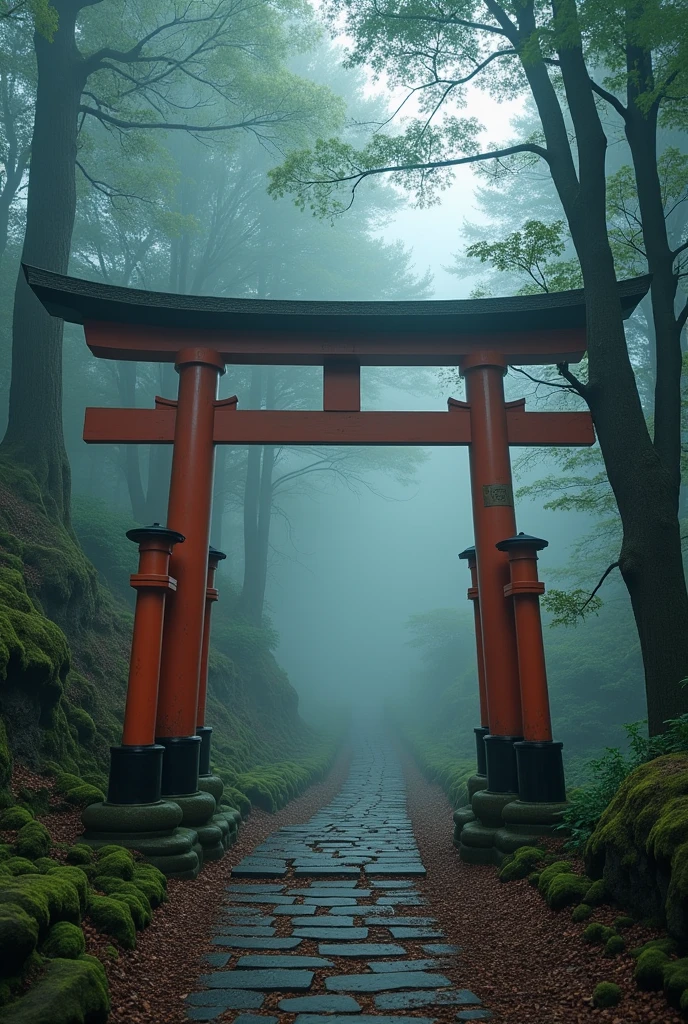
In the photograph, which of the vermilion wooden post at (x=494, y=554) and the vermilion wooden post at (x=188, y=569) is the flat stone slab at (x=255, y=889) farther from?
the vermilion wooden post at (x=494, y=554)

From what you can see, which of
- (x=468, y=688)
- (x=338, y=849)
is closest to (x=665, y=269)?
(x=338, y=849)

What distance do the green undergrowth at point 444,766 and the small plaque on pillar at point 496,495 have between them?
445 cm

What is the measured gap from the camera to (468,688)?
23.0m

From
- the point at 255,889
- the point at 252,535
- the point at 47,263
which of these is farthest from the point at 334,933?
the point at 252,535

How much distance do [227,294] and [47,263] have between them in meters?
11.4

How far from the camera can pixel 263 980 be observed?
350 cm

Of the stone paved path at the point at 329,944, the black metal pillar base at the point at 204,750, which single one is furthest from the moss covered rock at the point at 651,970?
the black metal pillar base at the point at 204,750

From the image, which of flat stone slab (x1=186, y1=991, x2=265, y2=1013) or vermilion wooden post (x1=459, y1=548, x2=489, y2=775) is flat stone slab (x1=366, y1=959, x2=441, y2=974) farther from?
vermilion wooden post (x1=459, y1=548, x2=489, y2=775)

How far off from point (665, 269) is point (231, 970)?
21.4ft

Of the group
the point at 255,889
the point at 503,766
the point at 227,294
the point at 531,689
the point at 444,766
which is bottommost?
the point at 255,889

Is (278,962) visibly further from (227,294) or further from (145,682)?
(227,294)

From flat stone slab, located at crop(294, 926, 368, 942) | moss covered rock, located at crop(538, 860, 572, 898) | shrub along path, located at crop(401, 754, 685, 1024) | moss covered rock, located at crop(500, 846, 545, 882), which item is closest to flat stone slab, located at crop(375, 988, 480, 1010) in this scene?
shrub along path, located at crop(401, 754, 685, 1024)

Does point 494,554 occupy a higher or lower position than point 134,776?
higher

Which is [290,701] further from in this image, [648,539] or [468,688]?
[648,539]
